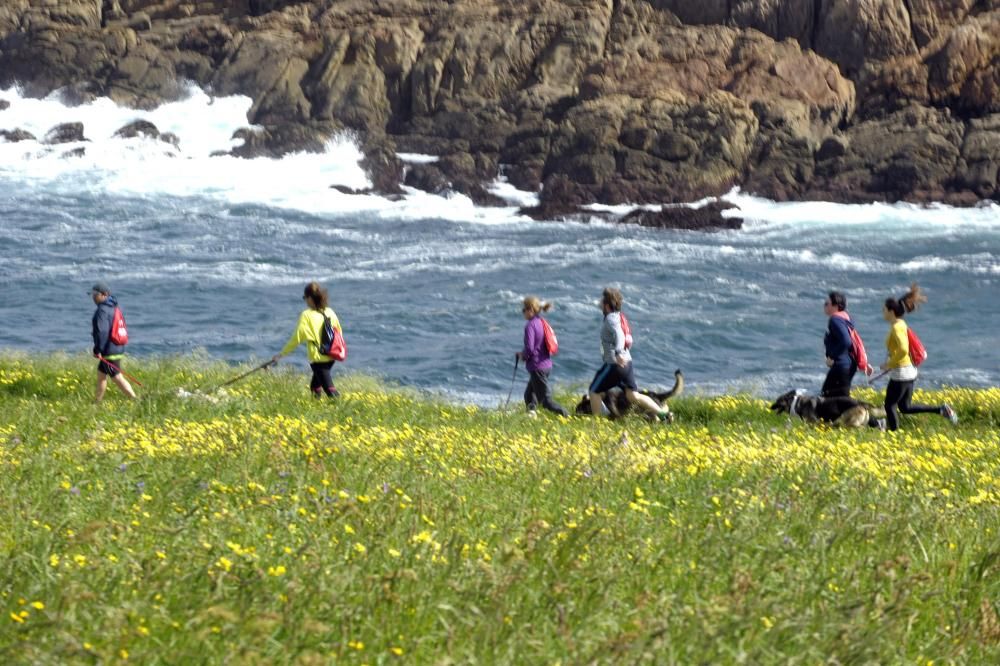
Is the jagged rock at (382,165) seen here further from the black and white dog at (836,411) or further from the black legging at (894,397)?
the black legging at (894,397)

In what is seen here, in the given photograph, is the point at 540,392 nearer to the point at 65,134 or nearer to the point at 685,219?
the point at 685,219

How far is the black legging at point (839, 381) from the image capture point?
15.7 meters

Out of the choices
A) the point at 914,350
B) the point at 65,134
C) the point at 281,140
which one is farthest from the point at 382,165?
the point at 914,350

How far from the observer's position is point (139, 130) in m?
65.4

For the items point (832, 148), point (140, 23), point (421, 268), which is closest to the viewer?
point (421, 268)

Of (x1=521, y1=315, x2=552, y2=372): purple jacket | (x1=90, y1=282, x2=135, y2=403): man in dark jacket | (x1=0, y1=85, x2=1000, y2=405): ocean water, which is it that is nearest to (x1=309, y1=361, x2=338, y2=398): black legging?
(x1=90, y1=282, x2=135, y2=403): man in dark jacket

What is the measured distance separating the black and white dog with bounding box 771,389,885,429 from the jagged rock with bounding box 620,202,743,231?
3693 cm

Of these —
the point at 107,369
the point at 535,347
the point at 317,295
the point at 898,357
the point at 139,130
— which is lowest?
the point at 107,369

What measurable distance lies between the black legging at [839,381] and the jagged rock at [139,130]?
5402 centimetres

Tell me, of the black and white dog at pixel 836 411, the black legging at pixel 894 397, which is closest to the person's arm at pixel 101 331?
the black and white dog at pixel 836 411

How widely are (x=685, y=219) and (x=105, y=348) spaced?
131 feet

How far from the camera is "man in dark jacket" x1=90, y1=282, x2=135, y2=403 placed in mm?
15245

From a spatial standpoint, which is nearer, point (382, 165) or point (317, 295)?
point (317, 295)

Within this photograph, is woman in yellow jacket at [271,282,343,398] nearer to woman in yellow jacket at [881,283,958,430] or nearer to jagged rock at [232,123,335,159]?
woman in yellow jacket at [881,283,958,430]
